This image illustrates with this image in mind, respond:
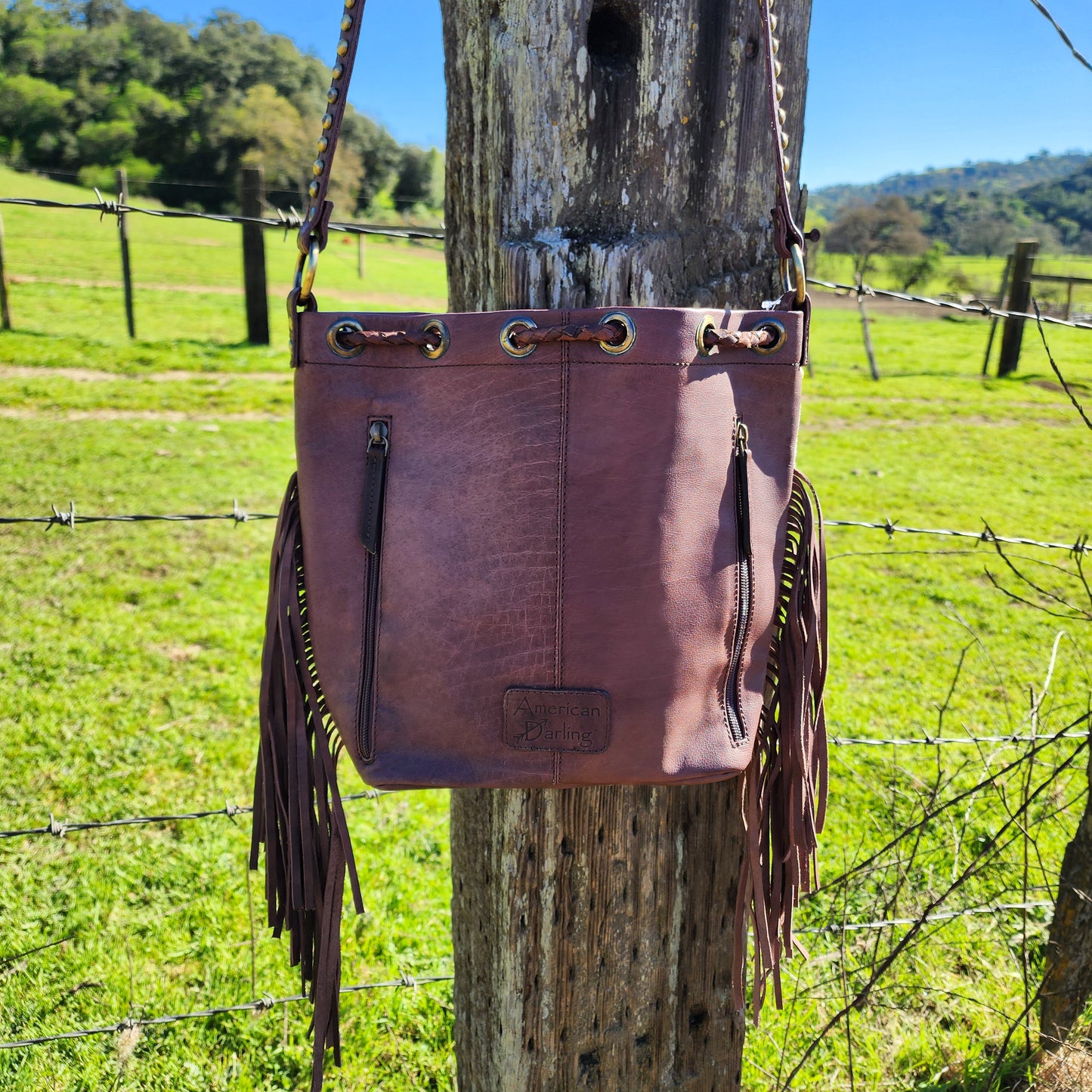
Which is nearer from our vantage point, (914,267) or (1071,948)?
(1071,948)

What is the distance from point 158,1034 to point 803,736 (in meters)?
1.66

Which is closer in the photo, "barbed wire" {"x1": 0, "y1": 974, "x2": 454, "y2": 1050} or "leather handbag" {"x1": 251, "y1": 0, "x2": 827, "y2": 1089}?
"leather handbag" {"x1": 251, "y1": 0, "x2": 827, "y2": 1089}

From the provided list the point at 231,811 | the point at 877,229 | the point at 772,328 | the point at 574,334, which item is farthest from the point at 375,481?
the point at 877,229

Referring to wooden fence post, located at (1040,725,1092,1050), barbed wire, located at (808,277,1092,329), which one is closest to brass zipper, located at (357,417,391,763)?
barbed wire, located at (808,277,1092,329)

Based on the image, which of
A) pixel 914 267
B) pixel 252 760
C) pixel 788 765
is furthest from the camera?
pixel 914 267

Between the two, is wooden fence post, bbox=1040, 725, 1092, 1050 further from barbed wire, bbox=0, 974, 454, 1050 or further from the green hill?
the green hill

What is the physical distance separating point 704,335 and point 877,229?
23262 millimetres

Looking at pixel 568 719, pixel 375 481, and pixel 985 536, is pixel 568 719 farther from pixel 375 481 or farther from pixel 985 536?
pixel 985 536

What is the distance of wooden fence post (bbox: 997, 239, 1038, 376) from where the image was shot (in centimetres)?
1056

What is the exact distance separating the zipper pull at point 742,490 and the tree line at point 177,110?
35.7 m

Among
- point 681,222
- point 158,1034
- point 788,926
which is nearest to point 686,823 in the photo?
point 788,926

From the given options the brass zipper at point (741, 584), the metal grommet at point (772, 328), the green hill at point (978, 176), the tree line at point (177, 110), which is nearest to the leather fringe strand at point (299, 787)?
the brass zipper at point (741, 584)

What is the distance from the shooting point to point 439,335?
104cm

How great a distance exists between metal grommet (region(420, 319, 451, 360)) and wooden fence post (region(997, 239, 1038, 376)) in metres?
10.6
